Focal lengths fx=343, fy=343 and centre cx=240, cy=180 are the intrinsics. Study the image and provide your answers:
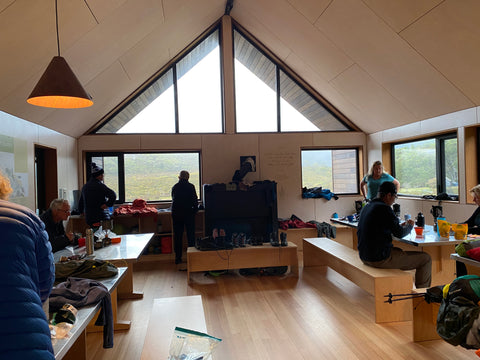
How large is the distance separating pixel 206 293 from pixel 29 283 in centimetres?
342

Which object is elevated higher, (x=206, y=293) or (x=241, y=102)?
(x=241, y=102)

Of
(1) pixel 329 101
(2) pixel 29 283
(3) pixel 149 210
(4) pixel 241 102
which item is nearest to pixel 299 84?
(1) pixel 329 101

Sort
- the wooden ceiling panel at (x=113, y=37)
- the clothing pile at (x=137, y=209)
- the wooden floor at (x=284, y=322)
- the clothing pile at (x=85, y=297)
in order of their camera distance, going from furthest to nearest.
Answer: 1. the clothing pile at (x=137, y=209)
2. the wooden ceiling panel at (x=113, y=37)
3. the wooden floor at (x=284, y=322)
4. the clothing pile at (x=85, y=297)

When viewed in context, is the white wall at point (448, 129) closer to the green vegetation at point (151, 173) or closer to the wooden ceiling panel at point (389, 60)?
the wooden ceiling panel at point (389, 60)

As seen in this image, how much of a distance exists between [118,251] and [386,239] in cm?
275

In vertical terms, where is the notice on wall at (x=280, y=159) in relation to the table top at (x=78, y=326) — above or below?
above

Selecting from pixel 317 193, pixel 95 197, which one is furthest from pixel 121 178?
pixel 317 193

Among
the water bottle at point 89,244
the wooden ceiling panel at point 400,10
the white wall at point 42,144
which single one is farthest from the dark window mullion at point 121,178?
the wooden ceiling panel at point 400,10

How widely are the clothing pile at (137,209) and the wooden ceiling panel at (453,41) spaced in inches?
188

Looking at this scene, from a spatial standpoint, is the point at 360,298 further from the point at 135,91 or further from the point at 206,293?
the point at 135,91

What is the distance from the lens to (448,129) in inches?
195

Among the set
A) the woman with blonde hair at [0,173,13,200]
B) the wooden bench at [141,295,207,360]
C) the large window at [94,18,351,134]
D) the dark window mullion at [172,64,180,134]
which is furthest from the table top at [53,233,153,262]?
the large window at [94,18,351,134]

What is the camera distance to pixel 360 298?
412cm

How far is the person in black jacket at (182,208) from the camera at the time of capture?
5860mm
